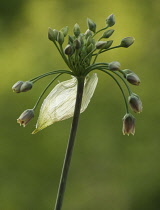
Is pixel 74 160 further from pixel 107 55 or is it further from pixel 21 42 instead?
pixel 21 42

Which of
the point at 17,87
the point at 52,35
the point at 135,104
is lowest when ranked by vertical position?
the point at 135,104

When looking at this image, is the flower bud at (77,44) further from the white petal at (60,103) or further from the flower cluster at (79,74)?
the white petal at (60,103)

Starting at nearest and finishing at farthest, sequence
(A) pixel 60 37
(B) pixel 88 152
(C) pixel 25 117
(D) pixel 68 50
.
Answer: (D) pixel 68 50 < (A) pixel 60 37 < (C) pixel 25 117 < (B) pixel 88 152

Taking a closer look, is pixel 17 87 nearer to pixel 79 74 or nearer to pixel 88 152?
pixel 79 74

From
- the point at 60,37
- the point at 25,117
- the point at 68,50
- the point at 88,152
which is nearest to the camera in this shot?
the point at 68,50

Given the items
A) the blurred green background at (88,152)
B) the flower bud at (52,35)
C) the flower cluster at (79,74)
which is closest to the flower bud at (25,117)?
the flower cluster at (79,74)

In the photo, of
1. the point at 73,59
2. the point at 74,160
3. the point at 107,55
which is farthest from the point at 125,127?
the point at 107,55

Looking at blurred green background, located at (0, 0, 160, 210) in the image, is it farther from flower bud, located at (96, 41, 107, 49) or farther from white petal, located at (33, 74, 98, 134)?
flower bud, located at (96, 41, 107, 49)

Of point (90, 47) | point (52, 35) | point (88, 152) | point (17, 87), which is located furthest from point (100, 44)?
point (88, 152)
